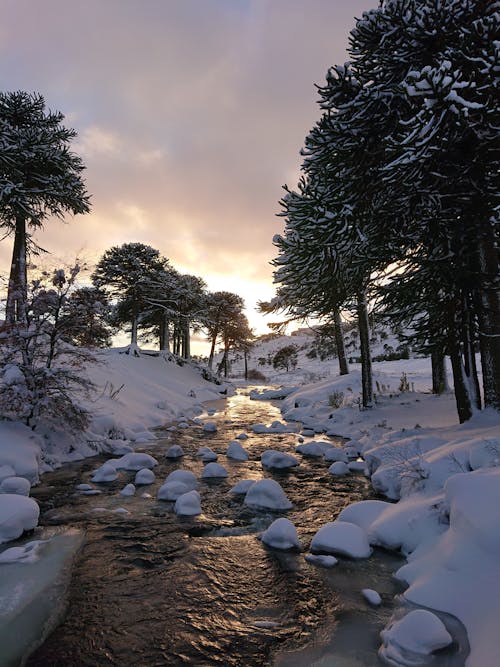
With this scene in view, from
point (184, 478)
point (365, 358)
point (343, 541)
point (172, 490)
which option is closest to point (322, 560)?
point (343, 541)

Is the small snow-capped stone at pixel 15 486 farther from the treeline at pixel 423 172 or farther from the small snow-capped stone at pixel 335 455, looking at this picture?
the treeline at pixel 423 172

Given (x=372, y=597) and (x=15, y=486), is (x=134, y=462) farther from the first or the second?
(x=372, y=597)

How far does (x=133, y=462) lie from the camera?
6.86 meters

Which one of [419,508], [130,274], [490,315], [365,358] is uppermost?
[130,274]

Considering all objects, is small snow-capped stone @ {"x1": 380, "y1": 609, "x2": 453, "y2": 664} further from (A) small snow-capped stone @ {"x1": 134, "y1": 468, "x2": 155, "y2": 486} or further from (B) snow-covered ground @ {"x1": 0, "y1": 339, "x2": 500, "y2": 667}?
(A) small snow-capped stone @ {"x1": 134, "y1": 468, "x2": 155, "y2": 486}

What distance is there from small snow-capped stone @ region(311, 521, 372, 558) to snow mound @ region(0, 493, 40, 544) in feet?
10.3

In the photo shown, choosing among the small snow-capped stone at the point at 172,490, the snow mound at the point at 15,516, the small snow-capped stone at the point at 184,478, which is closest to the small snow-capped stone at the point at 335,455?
the small snow-capped stone at the point at 184,478

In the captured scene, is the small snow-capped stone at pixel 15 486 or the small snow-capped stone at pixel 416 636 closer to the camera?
the small snow-capped stone at pixel 416 636

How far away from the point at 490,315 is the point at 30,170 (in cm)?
1874

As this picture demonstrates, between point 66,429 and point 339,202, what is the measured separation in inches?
305

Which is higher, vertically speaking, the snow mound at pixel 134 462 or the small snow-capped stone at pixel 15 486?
the small snow-capped stone at pixel 15 486

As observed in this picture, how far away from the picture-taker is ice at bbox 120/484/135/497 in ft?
17.3

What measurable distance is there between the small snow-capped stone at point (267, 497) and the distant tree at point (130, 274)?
20.4 m

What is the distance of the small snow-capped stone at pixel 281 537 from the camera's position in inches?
147
